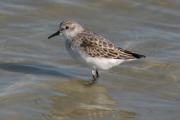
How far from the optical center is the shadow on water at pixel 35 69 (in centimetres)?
1146

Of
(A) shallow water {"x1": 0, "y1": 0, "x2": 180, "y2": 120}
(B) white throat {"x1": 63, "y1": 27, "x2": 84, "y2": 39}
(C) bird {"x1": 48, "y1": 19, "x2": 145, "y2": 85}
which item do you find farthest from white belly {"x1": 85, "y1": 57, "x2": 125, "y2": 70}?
(B) white throat {"x1": 63, "y1": 27, "x2": 84, "y2": 39}

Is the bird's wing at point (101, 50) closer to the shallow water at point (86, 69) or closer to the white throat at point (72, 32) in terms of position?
the white throat at point (72, 32)

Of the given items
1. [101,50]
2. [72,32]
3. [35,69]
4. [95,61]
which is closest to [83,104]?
[95,61]

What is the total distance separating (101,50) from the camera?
1114 centimetres

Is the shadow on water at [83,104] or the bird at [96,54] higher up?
the bird at [96,54]

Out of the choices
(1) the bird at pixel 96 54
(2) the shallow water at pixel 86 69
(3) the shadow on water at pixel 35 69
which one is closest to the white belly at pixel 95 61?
(1) the bird at pixel 96 54

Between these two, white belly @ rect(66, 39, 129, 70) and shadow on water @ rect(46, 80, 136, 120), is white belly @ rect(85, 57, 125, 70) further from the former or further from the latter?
shadow on water @ rect(46, 80, 136, 120)

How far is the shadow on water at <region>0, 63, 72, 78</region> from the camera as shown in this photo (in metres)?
11.5

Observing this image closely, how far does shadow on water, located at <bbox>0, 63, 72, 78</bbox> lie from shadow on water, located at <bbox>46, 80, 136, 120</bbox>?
45cm

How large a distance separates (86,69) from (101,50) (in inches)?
36.1

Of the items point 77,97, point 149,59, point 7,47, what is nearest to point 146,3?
point 149,59

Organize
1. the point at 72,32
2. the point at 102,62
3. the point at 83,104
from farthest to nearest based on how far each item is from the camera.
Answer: the point at 72,32 → the point at 102,62 → the point at 83,104

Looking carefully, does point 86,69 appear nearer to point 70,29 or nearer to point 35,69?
point 70,29

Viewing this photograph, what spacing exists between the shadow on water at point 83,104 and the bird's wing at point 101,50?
57 centimetres
